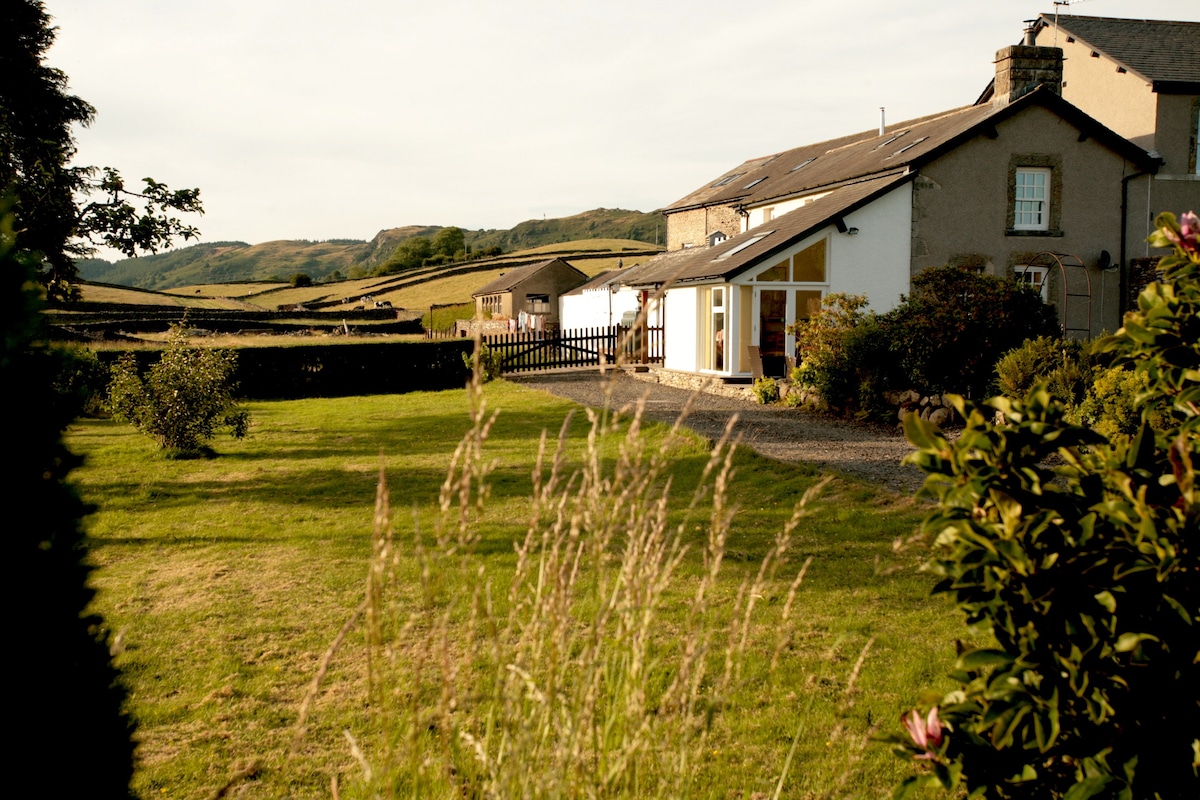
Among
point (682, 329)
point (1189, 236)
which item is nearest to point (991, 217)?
point (682, 329)

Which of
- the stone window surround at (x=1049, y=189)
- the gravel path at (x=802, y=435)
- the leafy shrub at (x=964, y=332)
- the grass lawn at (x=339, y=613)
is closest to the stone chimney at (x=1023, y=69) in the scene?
the stone window surround at (x=1049, y=189)

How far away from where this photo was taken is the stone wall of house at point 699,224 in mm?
32844

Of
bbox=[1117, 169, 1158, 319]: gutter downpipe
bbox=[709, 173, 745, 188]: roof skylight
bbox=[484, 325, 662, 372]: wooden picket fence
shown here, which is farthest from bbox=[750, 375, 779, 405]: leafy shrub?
bbox=[709, 173, 745, 188]: roof skylight

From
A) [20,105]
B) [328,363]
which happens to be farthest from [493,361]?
[20,105]

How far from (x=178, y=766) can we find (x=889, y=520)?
6.27 m

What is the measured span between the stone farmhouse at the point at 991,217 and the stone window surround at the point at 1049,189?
0.02m

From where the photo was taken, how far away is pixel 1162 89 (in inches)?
866

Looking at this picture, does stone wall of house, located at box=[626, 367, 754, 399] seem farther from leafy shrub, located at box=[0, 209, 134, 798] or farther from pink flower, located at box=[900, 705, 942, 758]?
leafy shrub, located at box=[0, 209, 134, 798]

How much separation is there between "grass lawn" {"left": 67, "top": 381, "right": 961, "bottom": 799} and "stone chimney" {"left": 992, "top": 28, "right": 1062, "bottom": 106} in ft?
49.1

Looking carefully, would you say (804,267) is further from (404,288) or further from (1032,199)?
(404,288)

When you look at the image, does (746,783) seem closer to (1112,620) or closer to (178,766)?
(1112,620)

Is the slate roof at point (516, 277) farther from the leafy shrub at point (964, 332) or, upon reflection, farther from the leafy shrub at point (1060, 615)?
the leafy shrub at point (1060, 615)

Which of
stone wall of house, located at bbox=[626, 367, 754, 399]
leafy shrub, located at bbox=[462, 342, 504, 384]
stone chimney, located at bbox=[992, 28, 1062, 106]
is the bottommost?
stone wall of house, located at bbox=[626, 367, 754, 399]

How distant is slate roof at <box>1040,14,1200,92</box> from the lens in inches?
874
